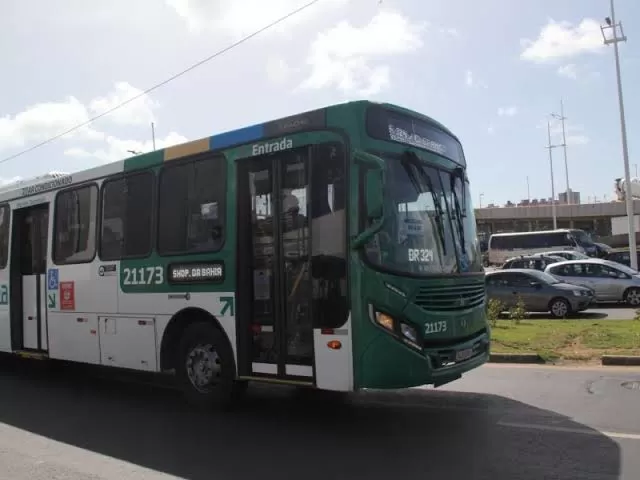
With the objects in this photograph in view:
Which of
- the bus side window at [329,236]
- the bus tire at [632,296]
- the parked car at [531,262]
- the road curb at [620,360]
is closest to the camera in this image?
the bus side window at [329,236]

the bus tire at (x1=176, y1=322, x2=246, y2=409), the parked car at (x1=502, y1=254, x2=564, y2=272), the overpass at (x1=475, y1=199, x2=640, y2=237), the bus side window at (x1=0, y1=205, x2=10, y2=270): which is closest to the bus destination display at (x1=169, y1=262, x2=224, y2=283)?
the bus tire at (x1=176, y1=322, x2=246, y2=409)

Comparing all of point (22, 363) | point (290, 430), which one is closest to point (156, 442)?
point (290, 430)

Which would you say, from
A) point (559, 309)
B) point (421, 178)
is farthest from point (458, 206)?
point (559, 309)

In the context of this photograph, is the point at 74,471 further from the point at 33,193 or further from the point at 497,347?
the point at 497,347

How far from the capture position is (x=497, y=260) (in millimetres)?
53719

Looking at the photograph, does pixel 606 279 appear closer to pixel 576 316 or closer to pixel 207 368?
pixel 576 316

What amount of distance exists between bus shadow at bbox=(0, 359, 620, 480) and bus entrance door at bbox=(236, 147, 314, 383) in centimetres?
77

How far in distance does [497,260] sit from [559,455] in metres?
50.2

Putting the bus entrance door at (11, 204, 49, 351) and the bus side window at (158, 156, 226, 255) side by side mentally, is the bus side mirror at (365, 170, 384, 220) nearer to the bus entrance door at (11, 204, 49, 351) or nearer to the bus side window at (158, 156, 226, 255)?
the bus side window at (158, 156, 226, 255)

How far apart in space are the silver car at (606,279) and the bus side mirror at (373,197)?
16354 millimetres

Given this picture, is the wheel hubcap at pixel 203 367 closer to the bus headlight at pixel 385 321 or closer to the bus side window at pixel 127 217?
the bus side window at pixel 127 217

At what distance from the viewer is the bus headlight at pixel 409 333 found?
19.4ft

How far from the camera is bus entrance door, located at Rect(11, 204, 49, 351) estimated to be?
1013 centimetres

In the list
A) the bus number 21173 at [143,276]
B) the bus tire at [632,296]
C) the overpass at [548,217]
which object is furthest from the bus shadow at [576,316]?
the overpass at [548,217]
